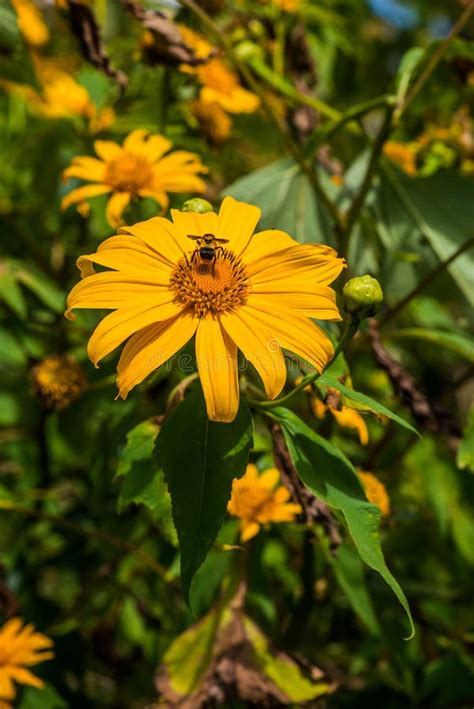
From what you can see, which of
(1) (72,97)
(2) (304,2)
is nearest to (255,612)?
(1) (72,97)

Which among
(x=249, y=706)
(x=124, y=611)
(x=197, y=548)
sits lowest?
(x=249, y=706)

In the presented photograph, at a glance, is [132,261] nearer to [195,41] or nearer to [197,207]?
[197,207]

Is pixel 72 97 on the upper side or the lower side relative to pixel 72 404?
upper

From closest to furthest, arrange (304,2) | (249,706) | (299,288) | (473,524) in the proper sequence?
(299,288) < (249,706) < (473,524) < (304,2)

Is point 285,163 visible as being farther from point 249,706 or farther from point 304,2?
point 249,706

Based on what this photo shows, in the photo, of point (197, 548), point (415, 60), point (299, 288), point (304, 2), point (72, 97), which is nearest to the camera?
point (197, 548)

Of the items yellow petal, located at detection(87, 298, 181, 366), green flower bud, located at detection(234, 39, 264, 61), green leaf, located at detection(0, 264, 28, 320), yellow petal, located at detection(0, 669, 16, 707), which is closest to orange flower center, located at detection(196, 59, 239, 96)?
green flower bud, located at detection(234, 39, 264, 61)
